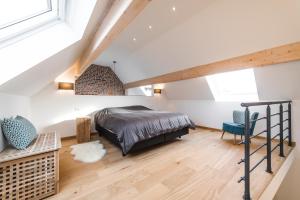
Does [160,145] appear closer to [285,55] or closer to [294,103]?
[285,55]

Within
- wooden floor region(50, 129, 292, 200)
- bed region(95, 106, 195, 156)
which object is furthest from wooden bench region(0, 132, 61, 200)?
bed region(95, 106, 195, 156)

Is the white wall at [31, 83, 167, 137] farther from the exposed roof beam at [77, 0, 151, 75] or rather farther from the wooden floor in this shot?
the exposed roof beam at [77, 0, 151, 75]

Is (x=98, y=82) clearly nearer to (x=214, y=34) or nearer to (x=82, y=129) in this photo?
(x=82, y=129)

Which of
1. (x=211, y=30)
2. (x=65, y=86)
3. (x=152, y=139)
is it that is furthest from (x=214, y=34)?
(x=65, y=86)

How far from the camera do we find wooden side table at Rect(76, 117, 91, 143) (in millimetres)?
3434

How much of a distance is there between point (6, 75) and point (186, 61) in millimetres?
3320

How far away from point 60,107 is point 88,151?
5.59ft

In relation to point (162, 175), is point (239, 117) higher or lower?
higher

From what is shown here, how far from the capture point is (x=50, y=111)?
11.8 feet

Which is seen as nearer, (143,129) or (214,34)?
(214,34)

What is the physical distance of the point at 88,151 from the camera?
285 cm

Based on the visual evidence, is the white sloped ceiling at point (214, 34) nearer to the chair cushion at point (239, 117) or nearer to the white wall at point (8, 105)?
the chair cushion at point (239, 117)

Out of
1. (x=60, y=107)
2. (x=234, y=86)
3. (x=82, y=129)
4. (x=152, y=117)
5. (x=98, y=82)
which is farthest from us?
(x=98, y=82)

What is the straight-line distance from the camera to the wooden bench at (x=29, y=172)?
1.36 m
